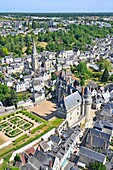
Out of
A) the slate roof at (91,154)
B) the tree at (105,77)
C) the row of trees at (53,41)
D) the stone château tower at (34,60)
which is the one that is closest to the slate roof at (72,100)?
the slate roof at (91,154)

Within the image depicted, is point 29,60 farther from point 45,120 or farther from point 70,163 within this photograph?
point 70,163

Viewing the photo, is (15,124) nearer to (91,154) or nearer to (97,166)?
(91,154)

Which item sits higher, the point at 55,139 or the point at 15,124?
the point at 55,139

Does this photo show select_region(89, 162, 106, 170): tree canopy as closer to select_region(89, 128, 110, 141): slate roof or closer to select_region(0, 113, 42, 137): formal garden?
select_region(89, 128, 110, 141): slate roof

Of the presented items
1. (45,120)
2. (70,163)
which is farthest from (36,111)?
(70,163)

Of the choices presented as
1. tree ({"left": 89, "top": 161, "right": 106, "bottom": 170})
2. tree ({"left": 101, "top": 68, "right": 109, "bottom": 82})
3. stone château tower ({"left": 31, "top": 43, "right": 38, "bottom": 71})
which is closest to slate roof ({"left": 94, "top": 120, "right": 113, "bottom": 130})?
tree ({"left": 89, "top": 161, "right": 106, "bottom": 170})

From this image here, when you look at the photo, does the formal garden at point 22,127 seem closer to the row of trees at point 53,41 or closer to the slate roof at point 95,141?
the slate roof at point 95,141

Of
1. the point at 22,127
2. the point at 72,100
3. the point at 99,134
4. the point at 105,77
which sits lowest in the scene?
the point at 22,127

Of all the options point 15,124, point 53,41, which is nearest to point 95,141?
point 15,124

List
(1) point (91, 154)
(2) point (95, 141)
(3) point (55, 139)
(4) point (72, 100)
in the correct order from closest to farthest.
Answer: (1) point (91, 154), (2) point (95, 141), (3) point (55, 139), (4) point (72, 100)
